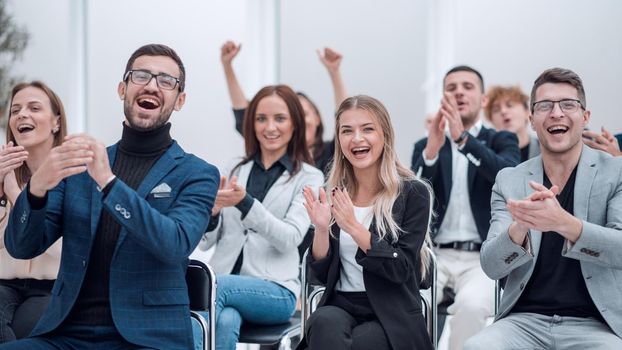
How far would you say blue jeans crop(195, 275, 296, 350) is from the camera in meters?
2.92

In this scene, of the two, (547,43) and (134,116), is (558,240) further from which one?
(547,43)

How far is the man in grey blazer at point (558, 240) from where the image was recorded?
230 centimetres

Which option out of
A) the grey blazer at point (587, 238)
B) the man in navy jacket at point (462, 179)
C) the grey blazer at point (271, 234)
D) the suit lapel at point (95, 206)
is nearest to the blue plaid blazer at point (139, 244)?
the suit lapel at point (95, 206)

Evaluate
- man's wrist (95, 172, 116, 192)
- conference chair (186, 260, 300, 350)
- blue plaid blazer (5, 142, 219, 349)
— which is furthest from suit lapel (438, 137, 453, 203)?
man's wrist (95, 172, 116, 192)

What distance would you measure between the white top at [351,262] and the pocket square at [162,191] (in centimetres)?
70

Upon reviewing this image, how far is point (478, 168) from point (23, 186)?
2025 millimetres

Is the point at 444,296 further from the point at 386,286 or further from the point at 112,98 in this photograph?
the point at 112,98

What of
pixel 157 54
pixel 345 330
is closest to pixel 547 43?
pixel 345 330

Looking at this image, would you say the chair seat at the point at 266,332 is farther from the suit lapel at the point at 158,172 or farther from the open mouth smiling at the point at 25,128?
the open mouth smiling at the point at 25,128

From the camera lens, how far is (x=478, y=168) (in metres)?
3.52

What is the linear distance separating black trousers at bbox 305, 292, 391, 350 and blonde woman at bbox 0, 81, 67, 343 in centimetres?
104

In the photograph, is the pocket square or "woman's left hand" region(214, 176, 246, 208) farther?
"woman's left hand" region(214, 176, 246, 208)

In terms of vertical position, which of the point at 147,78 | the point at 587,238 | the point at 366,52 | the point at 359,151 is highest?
the point at 366,52

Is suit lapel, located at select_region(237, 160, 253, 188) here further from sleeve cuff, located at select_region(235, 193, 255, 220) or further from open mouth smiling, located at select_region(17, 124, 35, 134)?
open mouth smiling, located at select_region(17, 124, 35, 134)
